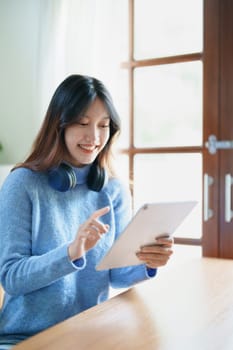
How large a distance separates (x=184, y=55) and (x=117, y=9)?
1.20 feet

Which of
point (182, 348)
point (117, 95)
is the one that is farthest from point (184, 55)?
point (182, 348)

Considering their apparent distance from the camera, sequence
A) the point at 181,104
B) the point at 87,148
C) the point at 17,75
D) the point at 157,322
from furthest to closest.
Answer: the point at 17,75
the point at 181,104
the point at 87,148
the point at 157,322

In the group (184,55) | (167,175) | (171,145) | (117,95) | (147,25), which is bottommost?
(167,175)

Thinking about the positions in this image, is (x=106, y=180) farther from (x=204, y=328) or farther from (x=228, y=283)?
(x=204, y=328)

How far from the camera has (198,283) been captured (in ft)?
4.64

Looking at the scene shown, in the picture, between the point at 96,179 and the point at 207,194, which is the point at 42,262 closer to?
the point at 96,179

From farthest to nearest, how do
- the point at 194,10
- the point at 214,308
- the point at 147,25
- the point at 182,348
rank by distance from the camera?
the point at 147,25 → the point at 194,10 → the point at 214,308 → the point at 182,348

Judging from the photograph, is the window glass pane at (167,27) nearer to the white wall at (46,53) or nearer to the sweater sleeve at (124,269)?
the white wall at (46,53)

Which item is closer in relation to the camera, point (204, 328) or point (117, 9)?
point (204, 328)

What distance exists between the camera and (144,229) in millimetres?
1172

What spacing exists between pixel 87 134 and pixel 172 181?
855 millimetres

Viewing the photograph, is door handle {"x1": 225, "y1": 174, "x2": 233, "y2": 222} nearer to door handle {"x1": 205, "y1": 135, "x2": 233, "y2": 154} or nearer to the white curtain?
door handle {"x1": 205, "y1": 135, "x2": 233, "y2": 154}

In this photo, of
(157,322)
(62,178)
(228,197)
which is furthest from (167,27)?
(157,322)

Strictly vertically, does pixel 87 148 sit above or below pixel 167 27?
below
